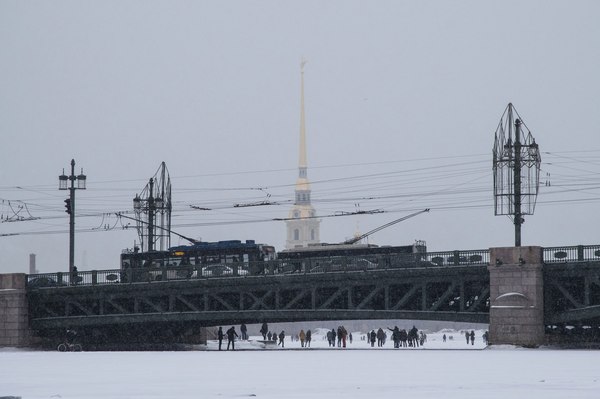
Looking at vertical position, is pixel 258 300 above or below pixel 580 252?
below

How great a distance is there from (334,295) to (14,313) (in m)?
23.4

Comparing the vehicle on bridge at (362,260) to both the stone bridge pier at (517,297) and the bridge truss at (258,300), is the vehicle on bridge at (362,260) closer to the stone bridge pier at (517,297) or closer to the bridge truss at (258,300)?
the bridge truss at (258,300)

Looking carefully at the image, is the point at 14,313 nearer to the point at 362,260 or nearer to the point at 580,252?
the point at 362,260

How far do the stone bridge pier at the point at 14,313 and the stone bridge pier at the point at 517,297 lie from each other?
110 ft

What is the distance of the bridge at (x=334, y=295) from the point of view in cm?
7150
